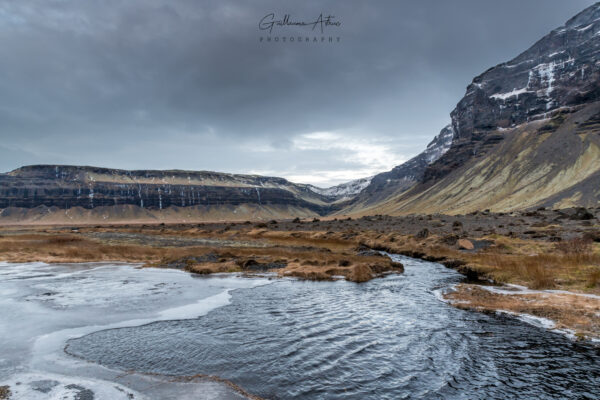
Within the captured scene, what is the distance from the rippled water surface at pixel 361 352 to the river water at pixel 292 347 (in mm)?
53

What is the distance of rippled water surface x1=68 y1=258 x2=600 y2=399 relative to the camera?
30.6 feet

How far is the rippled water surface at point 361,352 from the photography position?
933cm

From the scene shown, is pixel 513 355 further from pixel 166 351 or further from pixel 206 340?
pixel 166 351

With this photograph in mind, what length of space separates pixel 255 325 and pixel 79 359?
6.80 metres

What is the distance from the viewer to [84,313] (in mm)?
17766

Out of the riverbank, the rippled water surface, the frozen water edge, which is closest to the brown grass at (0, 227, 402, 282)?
the riverbank

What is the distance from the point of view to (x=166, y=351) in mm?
12125

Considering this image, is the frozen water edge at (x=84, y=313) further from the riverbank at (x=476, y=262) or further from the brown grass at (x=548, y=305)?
the brown grass at (x=548, y=305)

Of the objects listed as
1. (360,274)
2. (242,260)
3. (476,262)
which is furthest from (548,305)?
(242,260)

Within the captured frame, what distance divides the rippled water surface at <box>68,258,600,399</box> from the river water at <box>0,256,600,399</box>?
5cm

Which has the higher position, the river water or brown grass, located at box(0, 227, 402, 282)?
the river water

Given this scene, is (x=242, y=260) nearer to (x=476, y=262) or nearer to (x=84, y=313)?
(x=84, y=313)

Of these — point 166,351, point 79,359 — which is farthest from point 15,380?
point 166,351

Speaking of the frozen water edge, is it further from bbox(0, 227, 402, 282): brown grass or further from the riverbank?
the riverbank
